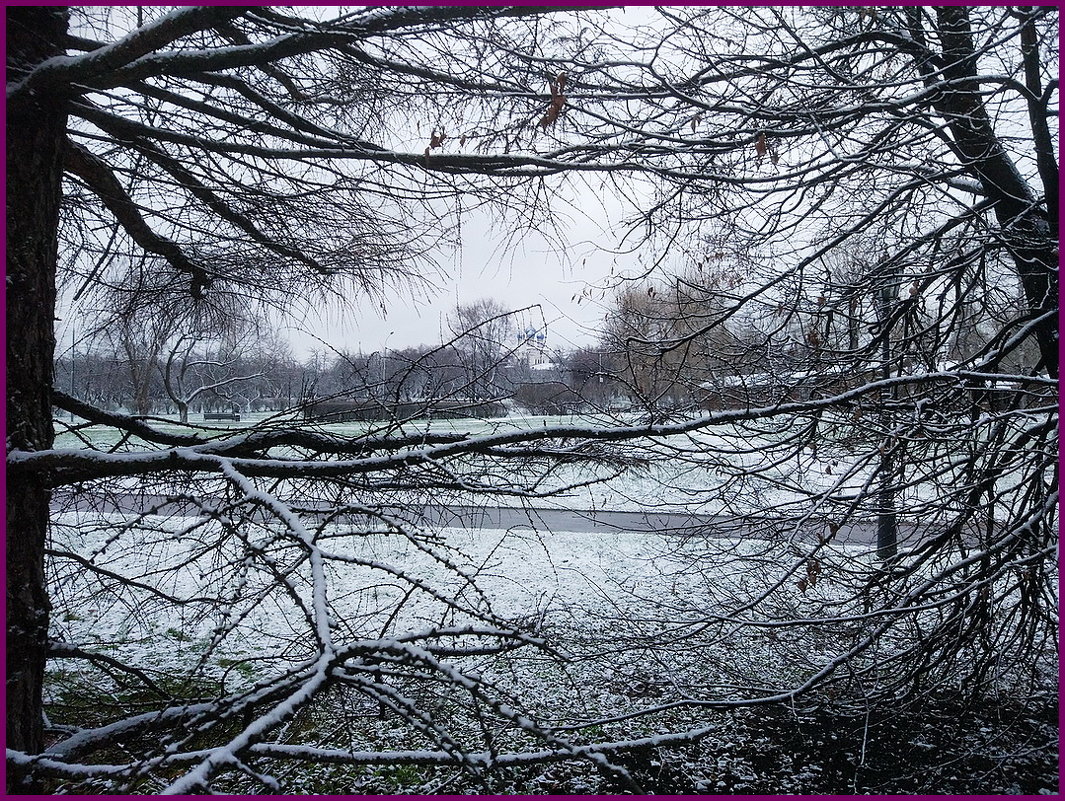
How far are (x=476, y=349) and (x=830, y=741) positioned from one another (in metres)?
4.10

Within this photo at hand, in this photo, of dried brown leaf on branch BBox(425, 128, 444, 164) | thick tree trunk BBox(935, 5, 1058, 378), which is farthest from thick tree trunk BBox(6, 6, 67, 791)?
thick tree trunk BBox(935, 5, 1058, 378)

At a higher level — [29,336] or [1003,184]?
[1003,184]

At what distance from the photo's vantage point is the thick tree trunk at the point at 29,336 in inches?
110

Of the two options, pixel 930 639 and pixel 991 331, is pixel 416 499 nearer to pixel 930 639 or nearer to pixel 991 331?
pixel 930 639

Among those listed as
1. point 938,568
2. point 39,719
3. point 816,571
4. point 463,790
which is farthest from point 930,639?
point 39,719

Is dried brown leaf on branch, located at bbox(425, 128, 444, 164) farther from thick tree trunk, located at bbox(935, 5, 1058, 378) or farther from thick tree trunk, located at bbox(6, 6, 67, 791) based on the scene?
thick tree trunk, located at bbox(935, 5, 1058, 378)

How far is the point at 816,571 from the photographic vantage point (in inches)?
143

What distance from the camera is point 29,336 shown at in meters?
3.00

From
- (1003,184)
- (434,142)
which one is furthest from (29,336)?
(1003,184)

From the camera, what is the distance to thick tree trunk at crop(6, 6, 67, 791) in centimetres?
280

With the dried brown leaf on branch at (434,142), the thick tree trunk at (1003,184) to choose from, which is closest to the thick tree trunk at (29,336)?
the dried brown leaf on branch at (434,142)

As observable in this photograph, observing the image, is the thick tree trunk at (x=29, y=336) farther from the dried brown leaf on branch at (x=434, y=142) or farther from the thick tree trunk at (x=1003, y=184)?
the thick tree trunk at (x=1003, y=184)

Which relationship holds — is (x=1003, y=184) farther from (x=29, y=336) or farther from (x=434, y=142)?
(x=29, y=336)

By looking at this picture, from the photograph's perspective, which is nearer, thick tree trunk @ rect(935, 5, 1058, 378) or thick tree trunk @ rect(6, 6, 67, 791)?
thick tree trunk @ rect(6, 6, 67, 791)
